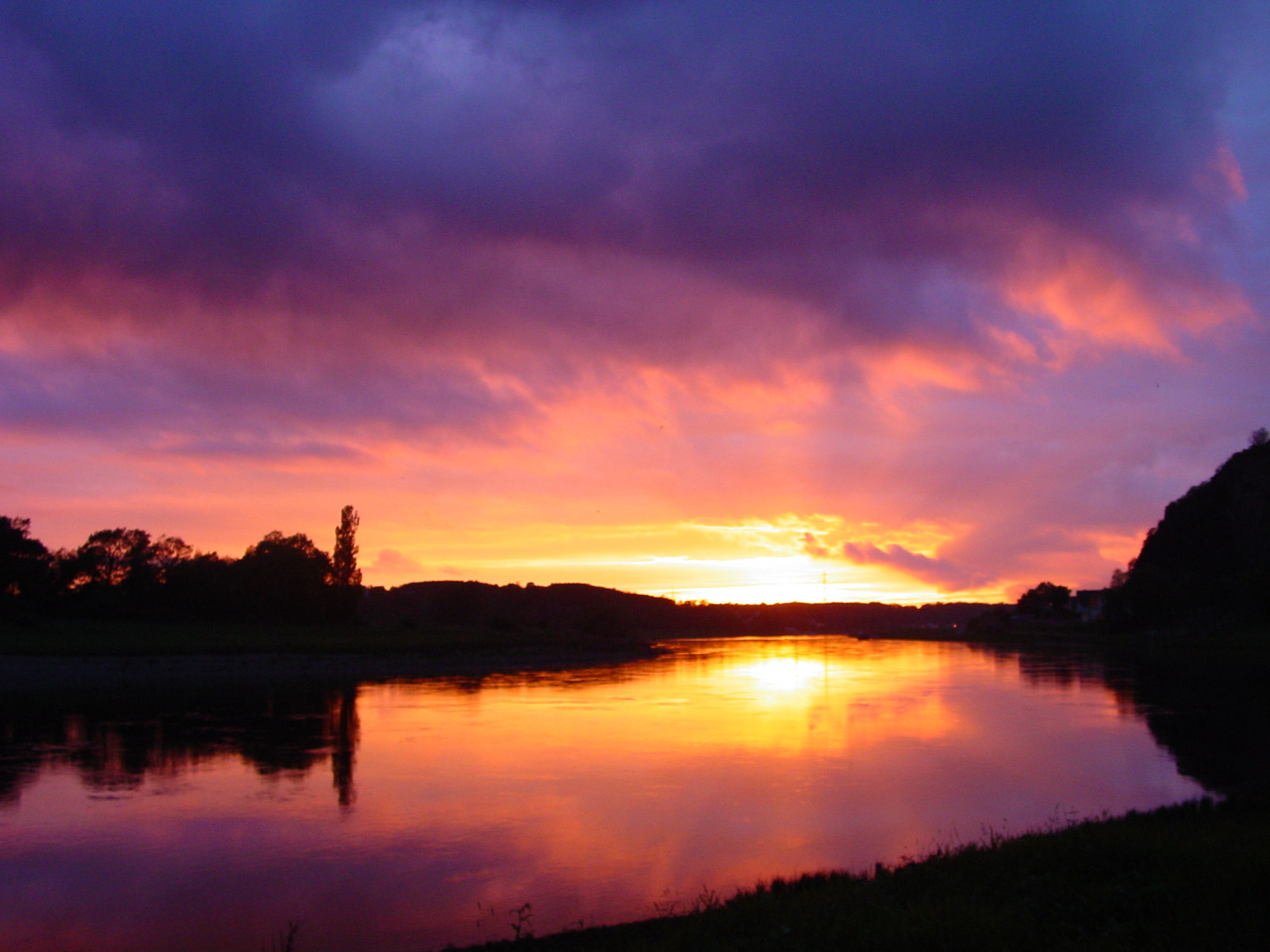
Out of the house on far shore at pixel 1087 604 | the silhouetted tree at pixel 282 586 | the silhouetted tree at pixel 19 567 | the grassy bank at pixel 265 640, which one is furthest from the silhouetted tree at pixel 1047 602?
the silhouetted tree at pixel 19 567

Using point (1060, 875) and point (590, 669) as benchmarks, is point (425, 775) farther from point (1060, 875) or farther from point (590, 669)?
point (590, 669)

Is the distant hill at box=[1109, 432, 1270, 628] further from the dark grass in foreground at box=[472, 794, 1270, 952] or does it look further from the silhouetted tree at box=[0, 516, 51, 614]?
the silhouetted tree at box=[0, 516, 51, 614]

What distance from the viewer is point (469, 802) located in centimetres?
2175

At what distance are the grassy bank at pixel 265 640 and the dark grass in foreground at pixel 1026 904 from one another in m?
53.5

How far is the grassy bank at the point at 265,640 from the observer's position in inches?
2250

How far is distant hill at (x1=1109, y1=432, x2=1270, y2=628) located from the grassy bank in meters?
60.6

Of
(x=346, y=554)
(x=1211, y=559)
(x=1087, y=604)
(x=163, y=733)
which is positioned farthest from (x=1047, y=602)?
(x=163, y=733)

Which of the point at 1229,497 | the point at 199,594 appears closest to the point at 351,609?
the point at 199,594

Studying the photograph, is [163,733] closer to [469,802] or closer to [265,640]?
[469,802]

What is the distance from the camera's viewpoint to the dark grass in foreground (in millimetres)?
8977

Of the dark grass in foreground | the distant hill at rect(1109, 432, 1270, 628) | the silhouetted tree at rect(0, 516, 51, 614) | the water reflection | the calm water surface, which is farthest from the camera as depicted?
the distant hill at rect(1109, 432, 1270, 628)

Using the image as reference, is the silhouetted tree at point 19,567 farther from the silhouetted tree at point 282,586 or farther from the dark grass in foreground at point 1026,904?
the dark grass in foreground at point 1026,904

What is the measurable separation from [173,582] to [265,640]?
88.8 feet

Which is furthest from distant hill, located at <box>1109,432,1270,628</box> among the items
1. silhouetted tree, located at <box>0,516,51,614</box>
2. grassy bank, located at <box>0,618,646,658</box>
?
silhouetted tree, located at <box>0,516,51,614</box>
